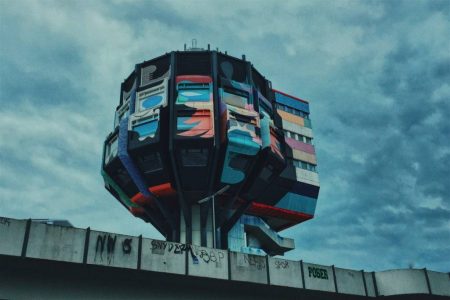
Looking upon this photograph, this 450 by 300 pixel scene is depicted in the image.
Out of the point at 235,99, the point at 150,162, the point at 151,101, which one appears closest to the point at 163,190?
the point at 150,162

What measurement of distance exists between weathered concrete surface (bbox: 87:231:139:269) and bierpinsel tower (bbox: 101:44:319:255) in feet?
76.5

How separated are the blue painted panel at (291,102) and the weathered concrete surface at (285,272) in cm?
4589

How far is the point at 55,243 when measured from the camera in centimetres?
3073

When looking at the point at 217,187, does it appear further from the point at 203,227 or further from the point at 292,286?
the point at 292,286

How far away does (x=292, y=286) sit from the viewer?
3844 centimetres

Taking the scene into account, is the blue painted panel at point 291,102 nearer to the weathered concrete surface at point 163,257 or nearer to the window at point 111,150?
the window at point 111,150

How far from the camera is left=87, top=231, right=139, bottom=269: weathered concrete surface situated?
31625 mm

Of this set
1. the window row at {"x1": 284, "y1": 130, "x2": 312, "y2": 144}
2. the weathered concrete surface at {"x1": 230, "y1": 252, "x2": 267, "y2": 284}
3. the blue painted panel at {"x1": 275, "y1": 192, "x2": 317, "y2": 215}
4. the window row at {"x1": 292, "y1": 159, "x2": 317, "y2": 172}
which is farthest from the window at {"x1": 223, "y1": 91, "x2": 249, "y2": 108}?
the weathered concrete surface at {"x1": 230, "y1": 252, "x2": 267, "y2": 284}

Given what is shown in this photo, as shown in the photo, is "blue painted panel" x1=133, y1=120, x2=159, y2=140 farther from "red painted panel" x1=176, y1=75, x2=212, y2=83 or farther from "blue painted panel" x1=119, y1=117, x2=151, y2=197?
"red painted panel" x1=176, y1=75, x2=212, y2=83

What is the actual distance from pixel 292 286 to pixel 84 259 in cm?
1726

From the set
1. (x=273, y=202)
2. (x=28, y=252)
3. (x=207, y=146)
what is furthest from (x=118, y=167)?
(x=28, y=252)

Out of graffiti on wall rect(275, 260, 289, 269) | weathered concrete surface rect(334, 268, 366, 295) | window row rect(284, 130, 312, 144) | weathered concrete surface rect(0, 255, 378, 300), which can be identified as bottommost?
weathered concrete surface rect(0, 255, 378, 300)

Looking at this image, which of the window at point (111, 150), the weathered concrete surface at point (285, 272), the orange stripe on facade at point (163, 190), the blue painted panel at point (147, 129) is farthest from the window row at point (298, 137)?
the weathered concrete surface at point (285, 272)

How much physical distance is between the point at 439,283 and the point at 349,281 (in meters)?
9.67
